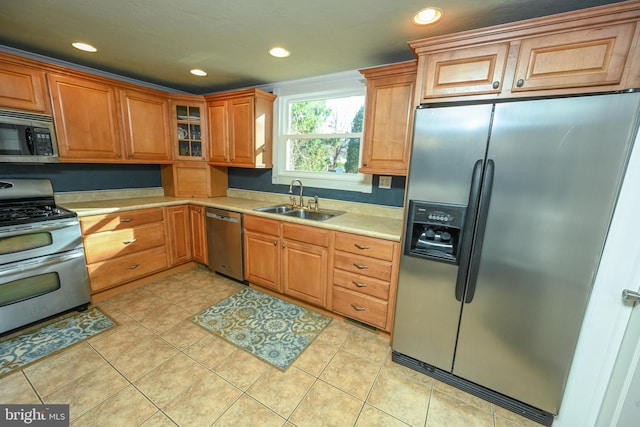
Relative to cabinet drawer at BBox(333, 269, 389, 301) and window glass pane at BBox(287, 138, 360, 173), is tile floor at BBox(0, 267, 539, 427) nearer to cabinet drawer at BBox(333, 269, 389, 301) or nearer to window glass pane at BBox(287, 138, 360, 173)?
cabinet drawer at BBox(333, 269, 389, 301)

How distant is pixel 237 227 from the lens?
2.73 m

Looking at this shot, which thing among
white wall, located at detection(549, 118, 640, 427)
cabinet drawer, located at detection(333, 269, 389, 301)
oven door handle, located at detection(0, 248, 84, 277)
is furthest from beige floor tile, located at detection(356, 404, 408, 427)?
oven door handle, located at detection(0, 248, 84, 277)

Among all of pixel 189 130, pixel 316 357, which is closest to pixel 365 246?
pixel 316 357

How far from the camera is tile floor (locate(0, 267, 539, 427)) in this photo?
1417mm

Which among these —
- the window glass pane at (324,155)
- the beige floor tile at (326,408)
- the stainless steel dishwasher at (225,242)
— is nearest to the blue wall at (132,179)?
the window glass pane at (324,155)

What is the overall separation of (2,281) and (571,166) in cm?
365

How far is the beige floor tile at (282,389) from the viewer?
4.88 feet

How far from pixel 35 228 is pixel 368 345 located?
2.73 m

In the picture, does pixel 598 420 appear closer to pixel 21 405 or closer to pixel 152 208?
pixel 21 405

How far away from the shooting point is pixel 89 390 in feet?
5.01

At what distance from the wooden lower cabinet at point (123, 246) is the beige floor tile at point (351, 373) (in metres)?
2.25

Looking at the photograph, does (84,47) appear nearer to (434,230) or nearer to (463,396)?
(434,230)

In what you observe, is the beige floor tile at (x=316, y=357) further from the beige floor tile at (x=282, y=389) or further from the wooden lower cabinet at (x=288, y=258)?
the wooden lower cabinet at (x=288, y=258)

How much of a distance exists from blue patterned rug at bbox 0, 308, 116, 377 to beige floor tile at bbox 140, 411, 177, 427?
42.4 inches
